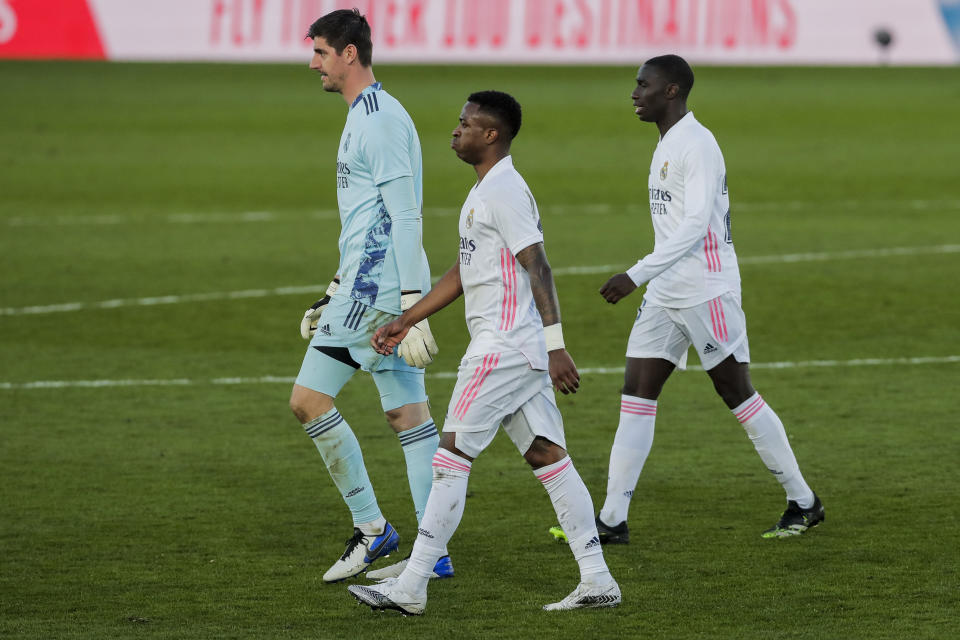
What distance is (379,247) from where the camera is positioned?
6.43m

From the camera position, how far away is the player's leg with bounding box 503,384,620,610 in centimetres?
592

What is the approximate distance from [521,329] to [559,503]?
660mm

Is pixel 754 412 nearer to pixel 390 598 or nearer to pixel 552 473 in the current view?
pixel 552 473

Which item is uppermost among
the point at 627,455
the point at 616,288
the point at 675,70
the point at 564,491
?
the point at 675,70

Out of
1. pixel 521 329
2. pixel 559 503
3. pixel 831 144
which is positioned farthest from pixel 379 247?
pixel 831 144

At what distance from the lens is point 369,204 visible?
21.2 ft

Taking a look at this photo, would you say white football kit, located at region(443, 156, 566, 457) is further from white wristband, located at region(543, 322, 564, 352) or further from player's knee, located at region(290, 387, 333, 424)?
player's knee, located at region(290, 387, 333, 424)

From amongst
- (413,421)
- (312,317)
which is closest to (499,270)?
(413,421)

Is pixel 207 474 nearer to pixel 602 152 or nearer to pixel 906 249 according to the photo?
pixel 906 249

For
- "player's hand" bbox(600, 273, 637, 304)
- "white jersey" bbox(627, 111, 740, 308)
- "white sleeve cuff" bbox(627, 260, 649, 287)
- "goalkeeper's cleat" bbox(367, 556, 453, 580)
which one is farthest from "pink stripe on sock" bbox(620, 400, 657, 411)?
"goalkeeper's cleat" bbox(367, 556, 453, 580)

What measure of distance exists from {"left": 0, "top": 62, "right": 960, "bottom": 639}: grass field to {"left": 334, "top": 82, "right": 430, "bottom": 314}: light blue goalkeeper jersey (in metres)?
1.19

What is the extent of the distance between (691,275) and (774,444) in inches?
32.2

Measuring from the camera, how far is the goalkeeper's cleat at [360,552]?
644 centimetres

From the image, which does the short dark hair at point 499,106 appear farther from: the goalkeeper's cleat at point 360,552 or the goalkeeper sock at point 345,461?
the goalkeeper's cleat at point 360,552
